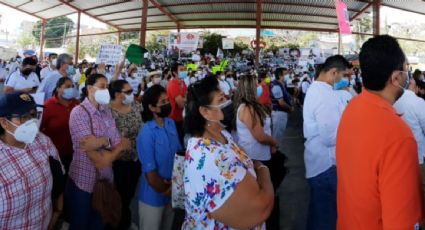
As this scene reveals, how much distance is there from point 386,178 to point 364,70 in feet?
1.48

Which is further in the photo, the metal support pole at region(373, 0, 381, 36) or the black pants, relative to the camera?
the metal support pole at region(373, 0, 381, 36)

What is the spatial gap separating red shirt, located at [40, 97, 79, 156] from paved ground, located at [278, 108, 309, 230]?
2.32m

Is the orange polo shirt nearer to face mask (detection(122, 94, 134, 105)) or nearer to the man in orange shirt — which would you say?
the man in orange shirt

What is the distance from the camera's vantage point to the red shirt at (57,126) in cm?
315

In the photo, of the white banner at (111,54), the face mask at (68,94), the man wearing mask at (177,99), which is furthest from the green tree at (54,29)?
the face mask at (68,94)

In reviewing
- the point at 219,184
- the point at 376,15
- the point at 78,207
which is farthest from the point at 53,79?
Answer: the point at 376,15

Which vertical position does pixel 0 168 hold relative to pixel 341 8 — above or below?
below

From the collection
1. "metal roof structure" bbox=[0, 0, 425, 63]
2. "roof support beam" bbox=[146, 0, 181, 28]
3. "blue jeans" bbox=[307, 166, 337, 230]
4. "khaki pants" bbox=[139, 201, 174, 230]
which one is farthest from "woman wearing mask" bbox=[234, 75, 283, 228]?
"roof support beam" bbox=[146, 0, 181, 28]

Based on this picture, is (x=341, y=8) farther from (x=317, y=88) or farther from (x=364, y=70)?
(x=364, y=70)

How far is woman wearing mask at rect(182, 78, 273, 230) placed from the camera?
4.71 ft

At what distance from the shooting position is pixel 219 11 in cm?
1748

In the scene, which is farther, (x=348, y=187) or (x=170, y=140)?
(x=170, y=140)

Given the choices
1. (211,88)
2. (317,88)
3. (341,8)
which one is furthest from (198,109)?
(341,8)

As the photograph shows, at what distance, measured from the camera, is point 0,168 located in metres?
1.80
